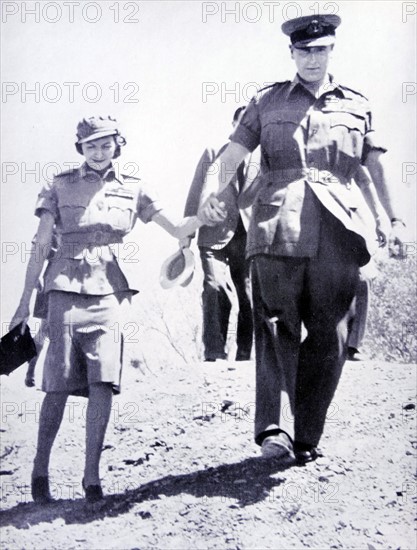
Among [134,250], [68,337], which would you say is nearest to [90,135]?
[134,250]

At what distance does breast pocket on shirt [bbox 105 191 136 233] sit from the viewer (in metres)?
5.61

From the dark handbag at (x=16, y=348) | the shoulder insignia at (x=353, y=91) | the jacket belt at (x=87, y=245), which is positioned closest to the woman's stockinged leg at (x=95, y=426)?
the dark handbag at (x=16, y=348)

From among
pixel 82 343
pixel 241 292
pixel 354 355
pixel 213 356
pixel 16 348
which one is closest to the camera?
pixel 82 343

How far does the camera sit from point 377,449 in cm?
559

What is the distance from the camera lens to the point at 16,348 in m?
5.57

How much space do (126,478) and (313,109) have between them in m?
1.99

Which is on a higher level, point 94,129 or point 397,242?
point 94,129

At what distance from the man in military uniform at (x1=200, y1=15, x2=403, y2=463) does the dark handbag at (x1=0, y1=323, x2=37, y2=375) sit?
3.53 ft

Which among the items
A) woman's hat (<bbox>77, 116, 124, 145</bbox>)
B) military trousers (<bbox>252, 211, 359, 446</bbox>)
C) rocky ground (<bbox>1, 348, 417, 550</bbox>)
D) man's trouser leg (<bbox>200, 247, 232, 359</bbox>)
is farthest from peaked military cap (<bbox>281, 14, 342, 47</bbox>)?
rocky ground (<bbox>1, 348, 417, 550</bbox>)

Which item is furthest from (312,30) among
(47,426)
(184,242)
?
(47,426)

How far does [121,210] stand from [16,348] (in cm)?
85

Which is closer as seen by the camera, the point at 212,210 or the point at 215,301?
the point at 212,210

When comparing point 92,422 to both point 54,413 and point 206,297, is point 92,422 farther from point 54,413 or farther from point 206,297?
point 206,297

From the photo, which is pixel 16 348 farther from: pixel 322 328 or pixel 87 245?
pixel 322 328
